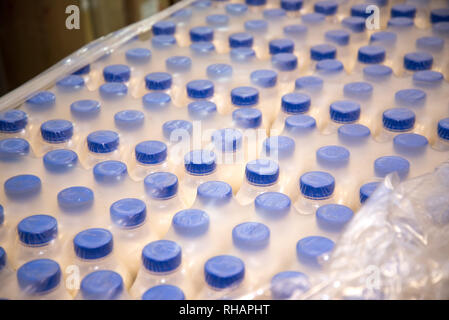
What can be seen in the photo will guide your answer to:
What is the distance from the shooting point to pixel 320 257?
34.3 inches

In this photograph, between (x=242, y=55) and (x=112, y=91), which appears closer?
(x=112, y=91)

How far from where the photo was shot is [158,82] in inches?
57.0

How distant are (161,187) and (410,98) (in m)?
0.67

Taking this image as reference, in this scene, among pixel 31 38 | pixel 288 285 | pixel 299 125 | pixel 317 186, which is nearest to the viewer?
pixel 288 285

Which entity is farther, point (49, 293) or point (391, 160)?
point (391, 160)

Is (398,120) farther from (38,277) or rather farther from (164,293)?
(38,277)

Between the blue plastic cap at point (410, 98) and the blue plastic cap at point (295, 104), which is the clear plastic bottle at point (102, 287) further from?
the blue plastic cap at point (410, 98)

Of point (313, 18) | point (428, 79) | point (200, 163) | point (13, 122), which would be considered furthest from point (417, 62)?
point (13, 122)

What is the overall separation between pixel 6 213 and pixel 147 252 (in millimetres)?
331

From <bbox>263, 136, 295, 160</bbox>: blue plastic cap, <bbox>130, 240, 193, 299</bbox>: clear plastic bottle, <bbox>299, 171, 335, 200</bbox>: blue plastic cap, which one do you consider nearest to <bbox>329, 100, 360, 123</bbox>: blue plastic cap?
<bbox>263, 136, 295, 160</bbox>: blue plastic cap

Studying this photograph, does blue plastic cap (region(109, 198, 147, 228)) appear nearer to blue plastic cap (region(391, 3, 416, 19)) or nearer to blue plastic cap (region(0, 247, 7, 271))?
blue plastic cap (region(0, 247, 7, 271))
